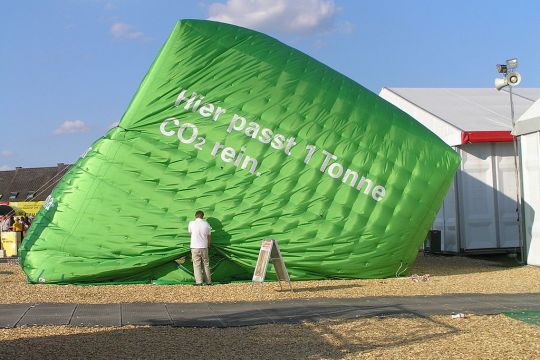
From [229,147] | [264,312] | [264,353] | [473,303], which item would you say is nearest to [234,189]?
[229,147]

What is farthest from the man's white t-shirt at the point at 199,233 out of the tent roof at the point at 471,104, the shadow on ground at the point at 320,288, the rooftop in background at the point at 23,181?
the rooftop in background at the point at 23,181

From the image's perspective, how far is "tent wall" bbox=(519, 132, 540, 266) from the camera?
1442cm

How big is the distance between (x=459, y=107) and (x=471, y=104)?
828 millimetres

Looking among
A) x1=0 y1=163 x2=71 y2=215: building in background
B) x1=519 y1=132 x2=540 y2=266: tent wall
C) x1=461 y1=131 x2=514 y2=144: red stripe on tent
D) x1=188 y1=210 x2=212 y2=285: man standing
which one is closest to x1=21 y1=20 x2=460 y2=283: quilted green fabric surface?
x1=188 y1=210 x2=212 y2=285: man standing

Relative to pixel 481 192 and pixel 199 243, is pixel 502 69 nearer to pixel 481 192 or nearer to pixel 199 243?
pixel 481 192

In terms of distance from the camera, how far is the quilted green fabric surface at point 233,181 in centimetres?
1172

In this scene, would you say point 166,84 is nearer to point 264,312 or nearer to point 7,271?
point 264,312

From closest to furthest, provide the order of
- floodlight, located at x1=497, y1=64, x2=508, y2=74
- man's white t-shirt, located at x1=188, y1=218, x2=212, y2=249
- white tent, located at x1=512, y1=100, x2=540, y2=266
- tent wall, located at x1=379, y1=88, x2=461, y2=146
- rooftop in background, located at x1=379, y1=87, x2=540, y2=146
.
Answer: man's white t-shirt, located at x1=188, y1=218, x2=212, y2=249, white tent, located at x1=512, y1=100, x2=540, y2=266, floodlight, located at x1=497, y1=64, x2=508, y2=74, tent wall, located at x1=379, y1=88, x2=461, y2=146, rooftop in background, located at x1=379, y1=87, x2=540, y2=146

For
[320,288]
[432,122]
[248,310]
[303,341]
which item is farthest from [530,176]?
[303,341]

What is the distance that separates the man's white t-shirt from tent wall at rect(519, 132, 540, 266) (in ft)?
23.8

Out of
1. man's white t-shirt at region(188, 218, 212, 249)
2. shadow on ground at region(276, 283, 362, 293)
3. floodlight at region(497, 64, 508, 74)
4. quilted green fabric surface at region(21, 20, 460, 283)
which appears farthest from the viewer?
floodlight at region(497, 64, 508, 74)

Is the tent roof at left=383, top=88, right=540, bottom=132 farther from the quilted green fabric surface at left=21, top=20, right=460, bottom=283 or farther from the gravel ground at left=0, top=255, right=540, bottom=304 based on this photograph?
the quilted green fabric surface at left=21, top=20, right=460, bottom=283

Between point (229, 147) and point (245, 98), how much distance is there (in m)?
0.93

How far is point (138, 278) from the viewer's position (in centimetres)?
1185
